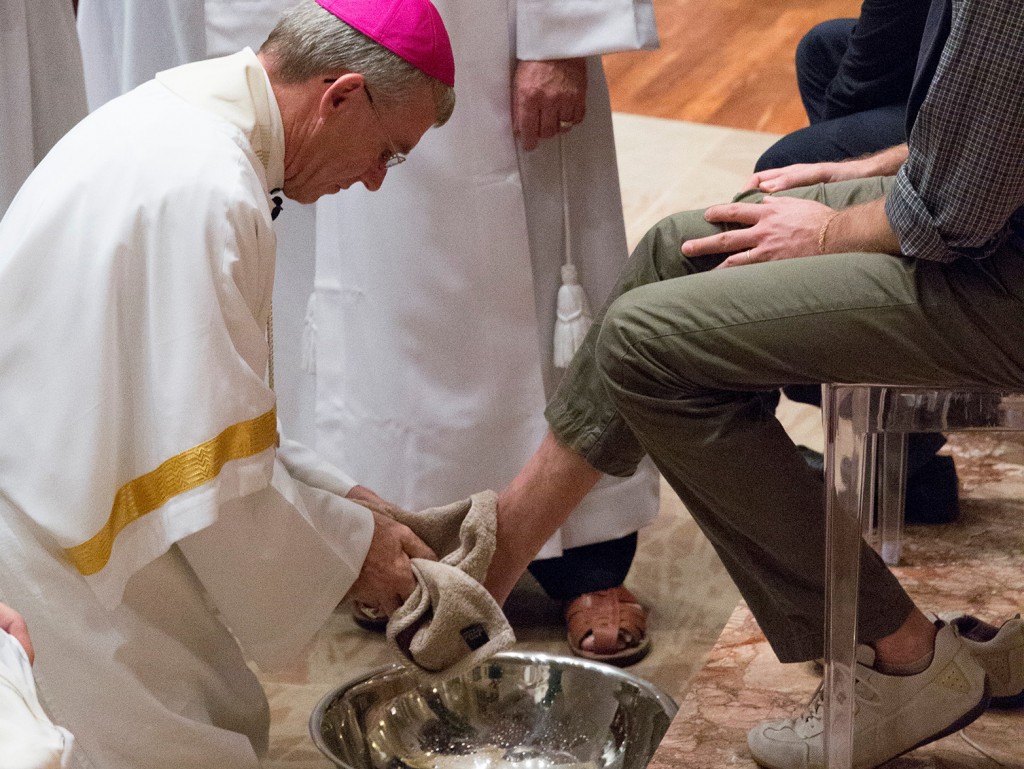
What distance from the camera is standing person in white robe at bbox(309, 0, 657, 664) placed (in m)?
2.63

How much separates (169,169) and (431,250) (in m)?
0.86

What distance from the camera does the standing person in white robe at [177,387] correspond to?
6.09 feet

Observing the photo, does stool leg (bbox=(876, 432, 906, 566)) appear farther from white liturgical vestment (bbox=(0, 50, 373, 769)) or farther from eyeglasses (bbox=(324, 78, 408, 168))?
white liturgical vestment (bbox=(0, 50, 373, 769))

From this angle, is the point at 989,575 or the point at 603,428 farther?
the point at 989,575

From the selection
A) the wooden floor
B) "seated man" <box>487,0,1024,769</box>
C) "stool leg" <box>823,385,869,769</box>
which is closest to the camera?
"seated man" <box>487,0,1024,769</box>

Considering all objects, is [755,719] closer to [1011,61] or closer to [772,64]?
[1011,61]

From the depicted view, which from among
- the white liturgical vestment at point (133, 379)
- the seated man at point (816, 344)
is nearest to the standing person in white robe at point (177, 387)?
the white liturgical vestment at point (133, 379)

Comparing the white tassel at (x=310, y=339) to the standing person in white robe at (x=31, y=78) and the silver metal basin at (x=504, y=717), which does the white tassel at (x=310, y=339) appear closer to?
the standing person in white robe at (x=31, y=78)

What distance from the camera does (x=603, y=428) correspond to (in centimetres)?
217

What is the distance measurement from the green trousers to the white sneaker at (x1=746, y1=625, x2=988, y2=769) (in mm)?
72

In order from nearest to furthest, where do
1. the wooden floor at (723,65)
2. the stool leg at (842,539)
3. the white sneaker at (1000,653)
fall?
1. the stool leg at (842,539)
2. the white sneaker at (1000,653)
3. the wooden floor at (723,65)

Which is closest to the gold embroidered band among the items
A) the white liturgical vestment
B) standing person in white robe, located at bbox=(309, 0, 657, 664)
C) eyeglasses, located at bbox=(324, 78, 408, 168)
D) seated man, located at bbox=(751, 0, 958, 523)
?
the white liturgical vestment

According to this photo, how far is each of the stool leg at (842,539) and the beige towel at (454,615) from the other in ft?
1.43

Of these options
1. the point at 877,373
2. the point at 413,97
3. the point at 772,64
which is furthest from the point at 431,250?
the point at 772,64
